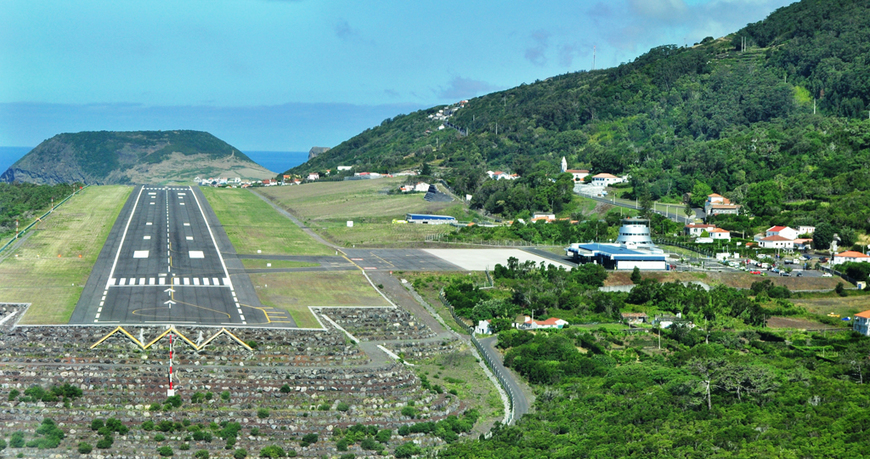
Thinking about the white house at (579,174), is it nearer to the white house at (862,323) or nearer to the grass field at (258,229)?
the grass field at (258,229)

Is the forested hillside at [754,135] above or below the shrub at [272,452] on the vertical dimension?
above

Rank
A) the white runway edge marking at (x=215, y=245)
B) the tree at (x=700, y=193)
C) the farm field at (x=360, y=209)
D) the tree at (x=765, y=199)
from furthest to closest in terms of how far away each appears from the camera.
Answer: the tree at (x=700, y=193) → the tree at (x=765, y=199) → the farm field at (x=360, y=209) → the white runway edge marking at (x=215, y=245)

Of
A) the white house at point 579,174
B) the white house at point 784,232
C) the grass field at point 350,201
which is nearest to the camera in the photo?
the white house at point 784,232

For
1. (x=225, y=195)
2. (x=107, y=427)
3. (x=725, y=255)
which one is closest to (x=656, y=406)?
(x=107, y=427)

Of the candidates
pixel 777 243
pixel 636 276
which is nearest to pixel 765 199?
pixel 777 243

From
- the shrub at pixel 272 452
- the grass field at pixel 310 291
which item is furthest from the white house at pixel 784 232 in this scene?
the shrub at pixel 272 452

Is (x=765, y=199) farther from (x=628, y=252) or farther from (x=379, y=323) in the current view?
(x=379, y=323)

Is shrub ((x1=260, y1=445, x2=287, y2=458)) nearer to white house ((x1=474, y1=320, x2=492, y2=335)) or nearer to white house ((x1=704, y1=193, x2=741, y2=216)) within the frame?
white house ((x1=474, y1=320, x2=492, y2=335))

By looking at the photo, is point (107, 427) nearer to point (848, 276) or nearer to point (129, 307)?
point (129, 307)
